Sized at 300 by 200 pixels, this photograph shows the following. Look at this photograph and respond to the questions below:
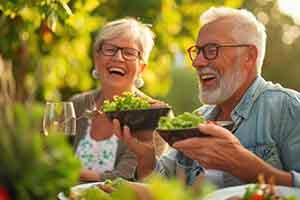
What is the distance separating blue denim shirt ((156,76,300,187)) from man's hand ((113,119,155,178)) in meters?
0.18

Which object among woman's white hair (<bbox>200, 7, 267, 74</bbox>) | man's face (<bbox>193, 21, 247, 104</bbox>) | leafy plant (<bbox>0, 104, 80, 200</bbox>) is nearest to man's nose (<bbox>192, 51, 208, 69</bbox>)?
man's face (<bbox>193, 21, 247, 104</bbox>)

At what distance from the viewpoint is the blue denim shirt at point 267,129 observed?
4.14m

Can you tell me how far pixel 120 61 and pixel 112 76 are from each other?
107 mm

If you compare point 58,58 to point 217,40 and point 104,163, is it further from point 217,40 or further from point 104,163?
point 217,40

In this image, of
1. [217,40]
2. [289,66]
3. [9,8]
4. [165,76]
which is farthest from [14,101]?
[289,66]

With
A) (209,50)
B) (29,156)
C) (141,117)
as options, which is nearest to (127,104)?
(141,117)

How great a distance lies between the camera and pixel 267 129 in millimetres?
4215

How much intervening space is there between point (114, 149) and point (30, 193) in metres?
3.40

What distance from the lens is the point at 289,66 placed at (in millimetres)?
36031

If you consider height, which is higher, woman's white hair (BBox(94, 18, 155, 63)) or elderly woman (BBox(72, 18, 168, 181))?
woman's white hair (BBox(94, 18, 155, 63))

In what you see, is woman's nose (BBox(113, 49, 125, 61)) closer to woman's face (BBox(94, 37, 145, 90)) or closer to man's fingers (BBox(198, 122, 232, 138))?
woman's face (BBox(94, 37, 145, 90))

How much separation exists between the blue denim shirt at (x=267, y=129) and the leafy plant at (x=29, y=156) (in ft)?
6.69

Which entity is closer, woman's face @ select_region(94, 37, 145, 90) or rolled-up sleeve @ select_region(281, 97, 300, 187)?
rolled-up sleeve @ select_region(281, 97, 300, 187)

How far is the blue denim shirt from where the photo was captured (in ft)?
13.6
